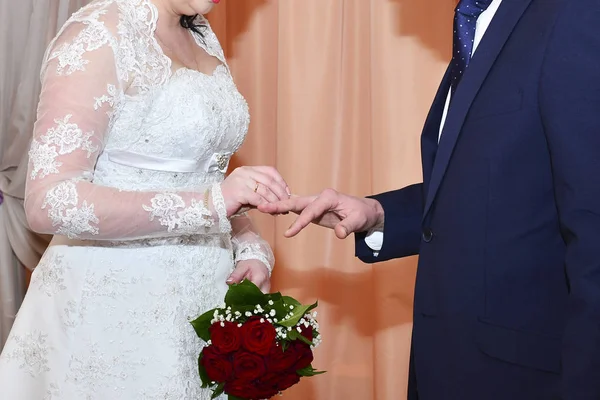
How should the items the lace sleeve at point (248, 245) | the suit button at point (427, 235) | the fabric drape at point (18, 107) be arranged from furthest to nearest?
1. the fabric drape at point (18, 107)
2. the lace sleeve at point (248, 245)
3. the suit button at point (427, 235)

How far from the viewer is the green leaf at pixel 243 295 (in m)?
1.76

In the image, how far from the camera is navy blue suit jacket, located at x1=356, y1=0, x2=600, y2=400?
48.6 inches

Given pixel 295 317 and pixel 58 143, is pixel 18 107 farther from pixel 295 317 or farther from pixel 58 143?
pixel 295 317

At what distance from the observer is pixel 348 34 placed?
3326 mm

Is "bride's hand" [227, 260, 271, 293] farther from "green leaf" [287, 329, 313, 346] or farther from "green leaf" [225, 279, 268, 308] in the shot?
"green leaf" [287, 329, 313, 346]

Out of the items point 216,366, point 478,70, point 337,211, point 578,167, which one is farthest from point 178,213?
point 578,167

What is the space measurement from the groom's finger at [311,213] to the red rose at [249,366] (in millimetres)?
296

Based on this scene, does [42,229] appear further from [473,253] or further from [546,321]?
[546,321]

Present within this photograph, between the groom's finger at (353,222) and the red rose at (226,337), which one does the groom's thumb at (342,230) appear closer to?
the groom's finger at (353,222)

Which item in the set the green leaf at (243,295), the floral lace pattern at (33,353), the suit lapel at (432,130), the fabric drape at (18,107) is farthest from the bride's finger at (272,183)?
the fabric drape at (18,107)

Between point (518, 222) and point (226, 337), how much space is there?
27.0 inches

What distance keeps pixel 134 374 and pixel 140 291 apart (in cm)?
20

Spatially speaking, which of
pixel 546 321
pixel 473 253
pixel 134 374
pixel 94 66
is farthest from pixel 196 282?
pixel 546 321

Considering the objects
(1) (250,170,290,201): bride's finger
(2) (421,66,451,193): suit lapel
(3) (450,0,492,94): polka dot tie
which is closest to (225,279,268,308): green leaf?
(1) (250,170,290,201): bride's finger
